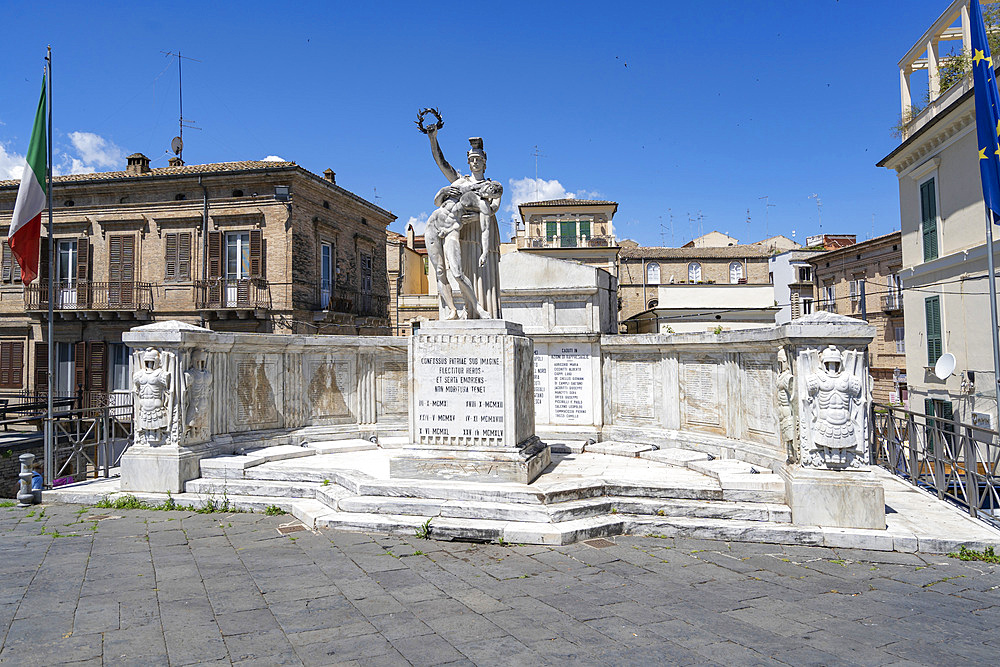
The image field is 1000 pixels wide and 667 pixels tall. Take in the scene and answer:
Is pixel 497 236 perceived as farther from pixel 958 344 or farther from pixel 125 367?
pixel 125 367

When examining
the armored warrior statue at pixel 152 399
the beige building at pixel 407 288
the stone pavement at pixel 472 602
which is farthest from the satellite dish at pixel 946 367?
the beige building at pixel 407 288

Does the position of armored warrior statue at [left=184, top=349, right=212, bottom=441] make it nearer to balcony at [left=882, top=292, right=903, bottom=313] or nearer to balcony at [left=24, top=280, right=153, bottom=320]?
balcony at [left=24, top=280, right=153, bottom=320]

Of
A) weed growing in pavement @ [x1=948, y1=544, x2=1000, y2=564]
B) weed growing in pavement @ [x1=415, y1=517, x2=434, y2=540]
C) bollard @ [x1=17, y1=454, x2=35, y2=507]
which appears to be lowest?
weed growing in pavement @ [x1=948, y1=544, x2=1000, y2=564]

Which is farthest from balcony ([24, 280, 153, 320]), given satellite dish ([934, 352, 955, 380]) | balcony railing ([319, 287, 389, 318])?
satellite dish ([934, 352, 955, 380])

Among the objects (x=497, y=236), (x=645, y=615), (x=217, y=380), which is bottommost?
(x=645, y=615)

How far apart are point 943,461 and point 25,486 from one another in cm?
1127

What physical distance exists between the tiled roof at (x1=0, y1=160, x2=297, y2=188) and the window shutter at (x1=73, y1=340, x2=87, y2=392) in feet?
20.9

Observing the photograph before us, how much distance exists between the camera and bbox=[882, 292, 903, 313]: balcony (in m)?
31.1

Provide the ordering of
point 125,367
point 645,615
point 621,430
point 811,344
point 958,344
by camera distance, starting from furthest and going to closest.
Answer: point 125,367 < point 958,344 < point 621,430 < point 811,344 < point 645,615

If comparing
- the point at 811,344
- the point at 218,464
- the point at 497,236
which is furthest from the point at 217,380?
the point at 811,344

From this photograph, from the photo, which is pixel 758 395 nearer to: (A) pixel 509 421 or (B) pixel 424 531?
(A) pixel 509 421

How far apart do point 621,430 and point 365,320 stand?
66.3 ft

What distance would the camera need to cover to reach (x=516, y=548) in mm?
5875

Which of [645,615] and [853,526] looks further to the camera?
[853,526]
